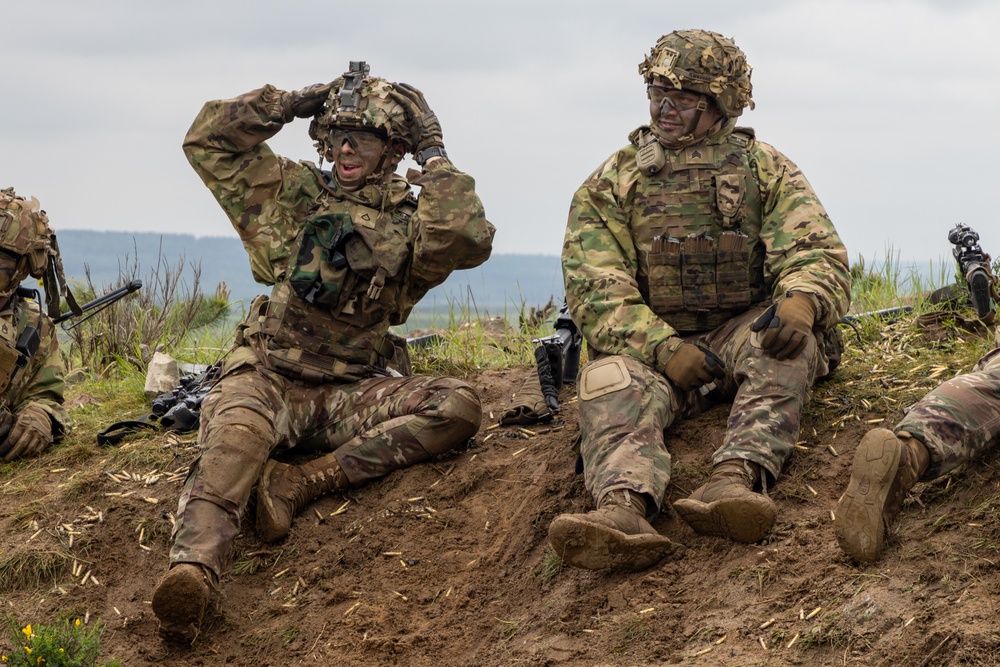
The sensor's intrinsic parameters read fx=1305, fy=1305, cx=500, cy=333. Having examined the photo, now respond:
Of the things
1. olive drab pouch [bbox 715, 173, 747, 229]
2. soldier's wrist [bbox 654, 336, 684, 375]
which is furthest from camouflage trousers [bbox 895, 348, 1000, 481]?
olive drab pouch [bbox 715, 173, 747, 229]

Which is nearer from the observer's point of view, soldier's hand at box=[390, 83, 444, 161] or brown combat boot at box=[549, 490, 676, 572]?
brown combat boot at box=[549, 490, 676, 572]

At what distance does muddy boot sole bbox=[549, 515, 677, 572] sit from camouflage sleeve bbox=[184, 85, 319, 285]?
241 cm

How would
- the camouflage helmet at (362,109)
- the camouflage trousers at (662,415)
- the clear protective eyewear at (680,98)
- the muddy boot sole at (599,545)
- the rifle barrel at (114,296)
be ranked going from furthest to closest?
the rifle barrel at (114,296), the camouflage helmet at (362,109), the clear protective eyewear at (680,98), the camouflage trousers at (662,415), the muddy boot sole at (599,545)

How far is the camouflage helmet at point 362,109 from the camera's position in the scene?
613 cm

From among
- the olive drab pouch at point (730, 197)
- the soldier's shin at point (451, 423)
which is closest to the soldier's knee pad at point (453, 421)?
the soldier's shin at point (451, 423)

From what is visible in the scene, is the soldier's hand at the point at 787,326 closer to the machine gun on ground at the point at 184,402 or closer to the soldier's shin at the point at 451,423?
the soldier's shin at the point at 451,423

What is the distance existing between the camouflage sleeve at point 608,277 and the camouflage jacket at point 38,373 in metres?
3.12

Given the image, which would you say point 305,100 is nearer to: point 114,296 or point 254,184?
point 254,184

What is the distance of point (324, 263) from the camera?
6152mm

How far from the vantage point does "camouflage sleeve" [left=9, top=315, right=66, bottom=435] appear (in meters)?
7.20

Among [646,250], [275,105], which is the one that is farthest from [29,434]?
[646,250]

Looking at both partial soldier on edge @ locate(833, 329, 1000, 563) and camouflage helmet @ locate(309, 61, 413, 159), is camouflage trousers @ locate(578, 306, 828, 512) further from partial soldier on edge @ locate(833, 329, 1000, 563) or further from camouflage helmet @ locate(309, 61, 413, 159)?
camouflage helmet @ locate(309, 61, 413, 159)

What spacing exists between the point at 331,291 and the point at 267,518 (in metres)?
1.11

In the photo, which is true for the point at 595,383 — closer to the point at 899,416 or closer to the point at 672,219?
the point at 672,219
